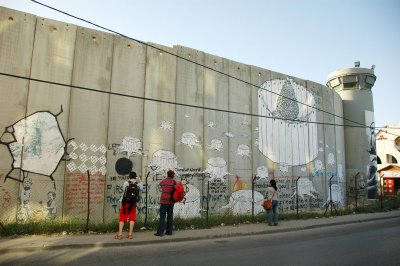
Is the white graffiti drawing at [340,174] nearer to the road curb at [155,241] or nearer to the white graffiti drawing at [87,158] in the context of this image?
the road curb at [155,241]

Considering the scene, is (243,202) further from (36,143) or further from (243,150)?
(36,143)

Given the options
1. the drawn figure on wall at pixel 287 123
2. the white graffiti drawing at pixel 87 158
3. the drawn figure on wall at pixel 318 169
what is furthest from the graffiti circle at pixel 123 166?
the drawn figure on wall at pixel 318 169

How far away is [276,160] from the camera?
53.9ft

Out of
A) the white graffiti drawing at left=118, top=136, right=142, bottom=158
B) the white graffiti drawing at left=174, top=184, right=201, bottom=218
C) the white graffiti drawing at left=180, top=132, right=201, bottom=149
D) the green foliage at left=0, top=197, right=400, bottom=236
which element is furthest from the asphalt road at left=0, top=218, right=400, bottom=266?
the white graffiti drawing at left=180, top=132, right=201, bottom=149

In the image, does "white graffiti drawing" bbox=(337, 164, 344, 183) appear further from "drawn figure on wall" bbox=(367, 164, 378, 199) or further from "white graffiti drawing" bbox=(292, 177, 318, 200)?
"white graffiti drawing" bbox=(292, 177, 318, 200)

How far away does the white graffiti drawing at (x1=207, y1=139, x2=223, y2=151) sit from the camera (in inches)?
557

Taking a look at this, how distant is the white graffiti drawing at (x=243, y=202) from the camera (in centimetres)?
1442

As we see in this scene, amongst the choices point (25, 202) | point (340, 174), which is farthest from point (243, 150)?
point (25, 202)

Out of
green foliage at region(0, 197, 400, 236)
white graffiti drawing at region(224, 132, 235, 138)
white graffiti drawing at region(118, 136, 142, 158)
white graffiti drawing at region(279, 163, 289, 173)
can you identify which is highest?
white graffiti drawing at region(224, 132, 235, 138)

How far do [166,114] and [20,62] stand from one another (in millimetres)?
5389

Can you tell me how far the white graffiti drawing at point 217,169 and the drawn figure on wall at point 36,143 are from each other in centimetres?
587

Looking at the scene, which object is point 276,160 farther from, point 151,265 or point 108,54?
point 151,265

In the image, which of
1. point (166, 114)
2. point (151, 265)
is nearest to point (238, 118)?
point (166, 114)

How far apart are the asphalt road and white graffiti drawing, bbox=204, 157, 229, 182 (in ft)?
14.9
